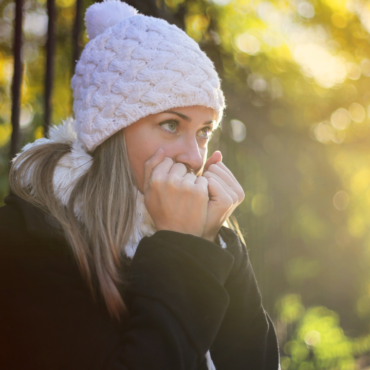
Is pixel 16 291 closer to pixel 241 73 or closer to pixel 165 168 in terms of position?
pixel 165 168

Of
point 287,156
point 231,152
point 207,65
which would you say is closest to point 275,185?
point 287,156

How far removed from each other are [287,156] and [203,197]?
336cm

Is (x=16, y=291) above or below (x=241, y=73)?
below

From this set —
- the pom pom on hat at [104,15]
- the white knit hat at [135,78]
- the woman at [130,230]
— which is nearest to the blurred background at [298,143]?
the pom pom on hat at [104,15]

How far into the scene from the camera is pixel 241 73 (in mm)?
4238

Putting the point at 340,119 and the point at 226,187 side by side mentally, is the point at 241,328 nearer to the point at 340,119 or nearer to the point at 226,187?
the point at 226,187

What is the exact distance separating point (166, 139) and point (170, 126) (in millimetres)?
89

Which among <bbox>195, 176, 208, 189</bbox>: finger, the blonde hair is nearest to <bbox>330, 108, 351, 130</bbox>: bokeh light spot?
<bbox>195, 176, 208, 189</bbox>: finger

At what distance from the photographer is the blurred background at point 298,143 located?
4211 millimetres

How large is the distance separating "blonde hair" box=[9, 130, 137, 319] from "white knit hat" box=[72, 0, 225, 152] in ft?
0.44

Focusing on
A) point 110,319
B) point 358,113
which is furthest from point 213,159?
point 358,113

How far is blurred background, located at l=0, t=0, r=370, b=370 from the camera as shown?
4.21 m

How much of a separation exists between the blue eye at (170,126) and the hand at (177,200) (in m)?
0.23

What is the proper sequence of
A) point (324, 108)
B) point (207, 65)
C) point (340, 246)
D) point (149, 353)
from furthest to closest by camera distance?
point (340, 246)
point (324, 108)
point (207, 65)
point (149, 353)
